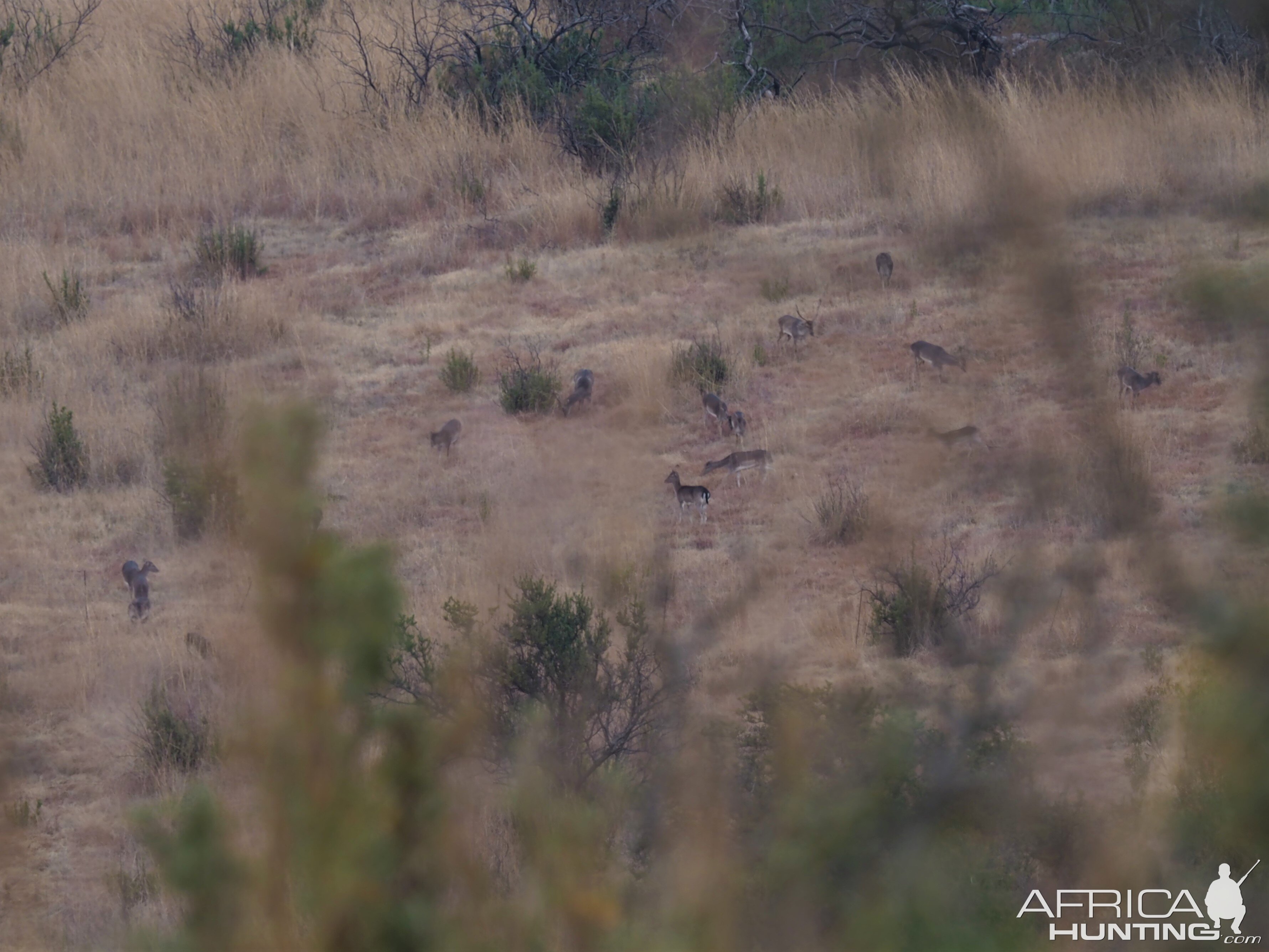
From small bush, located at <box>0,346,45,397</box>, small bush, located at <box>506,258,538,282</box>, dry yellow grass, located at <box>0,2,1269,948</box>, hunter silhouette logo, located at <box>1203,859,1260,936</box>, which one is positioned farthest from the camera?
small bush, located at <box>506,258,538,282</box>

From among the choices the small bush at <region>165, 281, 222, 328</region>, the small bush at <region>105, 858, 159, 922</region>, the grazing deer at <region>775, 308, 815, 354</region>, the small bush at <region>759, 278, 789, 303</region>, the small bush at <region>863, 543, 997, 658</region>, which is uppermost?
the small bush at <region>165, 281, 222, 328</region>

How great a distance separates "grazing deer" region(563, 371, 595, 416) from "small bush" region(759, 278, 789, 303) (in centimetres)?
178

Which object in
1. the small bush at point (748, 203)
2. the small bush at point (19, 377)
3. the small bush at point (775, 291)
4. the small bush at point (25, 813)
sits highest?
the small bush at point (748, 203)

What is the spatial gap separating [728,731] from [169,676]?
293 cm

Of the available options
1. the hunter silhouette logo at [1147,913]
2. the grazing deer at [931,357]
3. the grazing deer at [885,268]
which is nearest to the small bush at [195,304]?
the grazing deer at [885,268]

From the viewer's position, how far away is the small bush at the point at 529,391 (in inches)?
282

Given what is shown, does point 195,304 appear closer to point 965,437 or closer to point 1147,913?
point 965,437

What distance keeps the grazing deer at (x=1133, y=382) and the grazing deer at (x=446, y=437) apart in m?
3.27

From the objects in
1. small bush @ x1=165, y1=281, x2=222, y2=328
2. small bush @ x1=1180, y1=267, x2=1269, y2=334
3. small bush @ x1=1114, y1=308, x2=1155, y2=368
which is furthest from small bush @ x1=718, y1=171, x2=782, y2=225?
small bush @ x1=1180, y1=267, x2=1269, y2=334

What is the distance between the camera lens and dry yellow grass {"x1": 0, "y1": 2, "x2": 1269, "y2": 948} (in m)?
2.37

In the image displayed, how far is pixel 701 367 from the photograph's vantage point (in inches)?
289

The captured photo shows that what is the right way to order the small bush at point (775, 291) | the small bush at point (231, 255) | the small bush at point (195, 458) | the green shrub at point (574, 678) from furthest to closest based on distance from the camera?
the small bush at point (231, 255)
the small bush at point (775, 291)
the small bush at point (195, 458)
the green shrub at point (574, 678)

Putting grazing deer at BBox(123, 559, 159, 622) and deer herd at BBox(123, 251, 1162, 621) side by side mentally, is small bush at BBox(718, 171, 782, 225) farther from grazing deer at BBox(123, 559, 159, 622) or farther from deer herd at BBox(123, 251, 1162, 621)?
grazing deer at BBox(123, 559, 159, 622)

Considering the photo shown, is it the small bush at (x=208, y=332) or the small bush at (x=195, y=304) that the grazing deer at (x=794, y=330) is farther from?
the small bush at (x=195, y=304)
